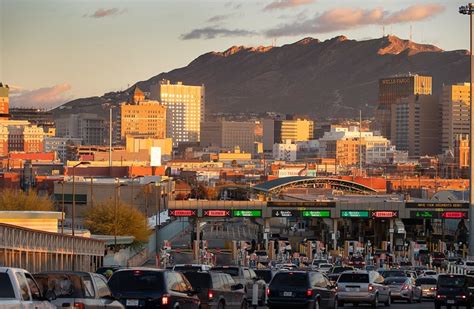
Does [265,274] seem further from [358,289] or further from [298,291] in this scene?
[298,291]

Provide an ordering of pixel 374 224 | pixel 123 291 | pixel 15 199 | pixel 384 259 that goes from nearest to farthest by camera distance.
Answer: pixel 123 291 < pixel 384 259 < pixel 15 199 < pixel 374 224

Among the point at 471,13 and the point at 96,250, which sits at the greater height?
the point at 471,13

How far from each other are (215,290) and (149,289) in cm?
554

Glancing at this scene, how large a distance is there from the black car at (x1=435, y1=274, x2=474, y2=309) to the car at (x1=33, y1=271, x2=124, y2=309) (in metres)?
20.5

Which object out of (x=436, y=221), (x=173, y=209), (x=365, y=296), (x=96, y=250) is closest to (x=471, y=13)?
(x=96, y=250)

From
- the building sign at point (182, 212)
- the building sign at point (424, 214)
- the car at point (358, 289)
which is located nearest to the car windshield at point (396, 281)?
the car at point (358, 289)

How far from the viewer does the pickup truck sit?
26656 mm

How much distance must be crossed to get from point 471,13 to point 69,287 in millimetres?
49024

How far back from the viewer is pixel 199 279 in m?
39.7

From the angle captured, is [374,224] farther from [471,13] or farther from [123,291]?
[123,291]

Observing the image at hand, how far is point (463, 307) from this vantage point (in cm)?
5466

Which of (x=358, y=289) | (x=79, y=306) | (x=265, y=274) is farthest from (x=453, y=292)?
(x=79, y=306)

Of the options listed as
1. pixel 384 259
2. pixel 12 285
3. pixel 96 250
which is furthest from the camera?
pixel 384 259

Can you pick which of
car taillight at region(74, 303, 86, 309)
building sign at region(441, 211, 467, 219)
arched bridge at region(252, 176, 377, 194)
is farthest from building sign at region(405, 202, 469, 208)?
car taillight at region(74, 303, 86, 309)
